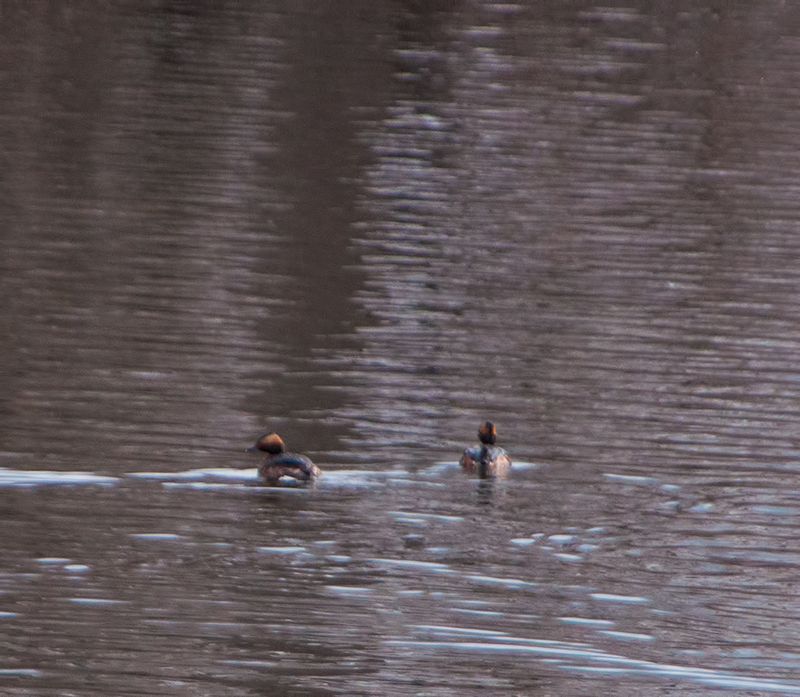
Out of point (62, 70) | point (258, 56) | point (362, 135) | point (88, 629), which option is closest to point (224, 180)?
point (362, 135)

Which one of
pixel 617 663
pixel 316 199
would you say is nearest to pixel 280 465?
pixel 617 663

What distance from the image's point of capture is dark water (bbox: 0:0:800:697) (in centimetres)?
1314

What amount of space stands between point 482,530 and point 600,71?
35.8 metres

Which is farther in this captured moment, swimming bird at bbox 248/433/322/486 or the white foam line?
swimming bird at bbox 248/433/322/486

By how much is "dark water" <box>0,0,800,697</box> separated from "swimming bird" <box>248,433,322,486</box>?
7.2 inches

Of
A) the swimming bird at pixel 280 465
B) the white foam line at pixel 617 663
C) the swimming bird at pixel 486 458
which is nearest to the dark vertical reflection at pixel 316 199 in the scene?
the swimming bird at pixel 280 465

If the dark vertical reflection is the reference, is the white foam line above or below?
below

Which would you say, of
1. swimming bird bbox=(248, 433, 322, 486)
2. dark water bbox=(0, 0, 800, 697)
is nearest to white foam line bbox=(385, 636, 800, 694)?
dark water bbox=(0, 0, 800, 697)

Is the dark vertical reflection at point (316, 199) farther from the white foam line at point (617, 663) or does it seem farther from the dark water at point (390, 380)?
the white foam line at point (617, 663)

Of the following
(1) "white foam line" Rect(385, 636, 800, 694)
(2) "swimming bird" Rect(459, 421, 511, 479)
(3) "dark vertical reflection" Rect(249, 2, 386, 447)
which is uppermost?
(3) "dark vertical reflection" Rect(249, 2, 386, 447)

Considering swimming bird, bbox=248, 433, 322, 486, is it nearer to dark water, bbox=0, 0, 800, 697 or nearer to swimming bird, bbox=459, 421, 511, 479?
dark water, bbox=0, 0, 800, 697

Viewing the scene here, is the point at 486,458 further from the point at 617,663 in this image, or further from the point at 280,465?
the point at 617,663

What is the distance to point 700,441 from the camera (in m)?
19.5

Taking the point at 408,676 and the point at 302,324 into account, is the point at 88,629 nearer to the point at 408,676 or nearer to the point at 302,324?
the point at 408,676
